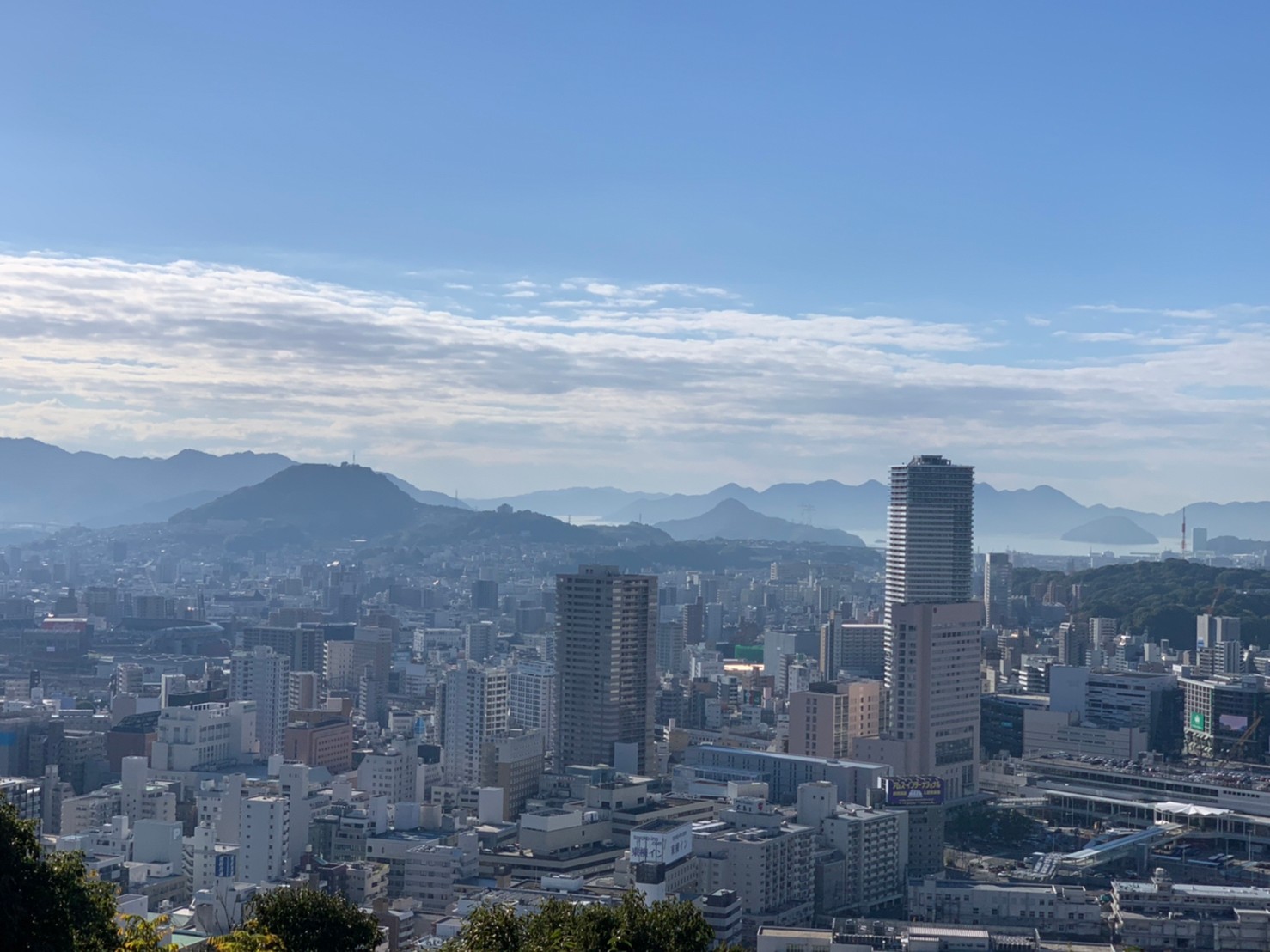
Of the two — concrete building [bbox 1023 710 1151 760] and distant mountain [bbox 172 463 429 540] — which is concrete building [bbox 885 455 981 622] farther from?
distant mountain [bbox 172 463 429 540]

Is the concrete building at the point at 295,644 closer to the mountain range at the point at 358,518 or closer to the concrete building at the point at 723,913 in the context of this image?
the concrete building at the point at 723,913

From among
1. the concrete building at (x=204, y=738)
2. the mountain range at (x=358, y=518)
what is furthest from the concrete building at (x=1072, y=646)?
the mountain range at (x=358, y=518)

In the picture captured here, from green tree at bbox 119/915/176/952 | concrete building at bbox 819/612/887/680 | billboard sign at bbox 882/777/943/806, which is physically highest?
green tree at bbox 119/915/176/952

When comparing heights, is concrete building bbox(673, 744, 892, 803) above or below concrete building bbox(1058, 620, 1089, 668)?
below

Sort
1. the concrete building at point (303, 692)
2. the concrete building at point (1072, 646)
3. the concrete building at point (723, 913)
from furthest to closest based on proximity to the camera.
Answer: the concrete building at point (1072, 646), the concrete building at point (303, 692), the concrete building at point (723, 913)

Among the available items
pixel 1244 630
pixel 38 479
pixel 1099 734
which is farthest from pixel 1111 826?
pixel 38 479

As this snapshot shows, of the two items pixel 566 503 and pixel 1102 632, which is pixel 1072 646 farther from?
pixel 566 503

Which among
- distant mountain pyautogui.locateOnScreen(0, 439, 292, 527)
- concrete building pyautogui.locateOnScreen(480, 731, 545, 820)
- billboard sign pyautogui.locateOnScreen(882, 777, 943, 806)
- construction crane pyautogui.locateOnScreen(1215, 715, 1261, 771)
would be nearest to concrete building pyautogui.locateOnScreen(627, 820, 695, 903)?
billboard sign pyautogui.locateOnScreen(882, 777, 943, 806)
